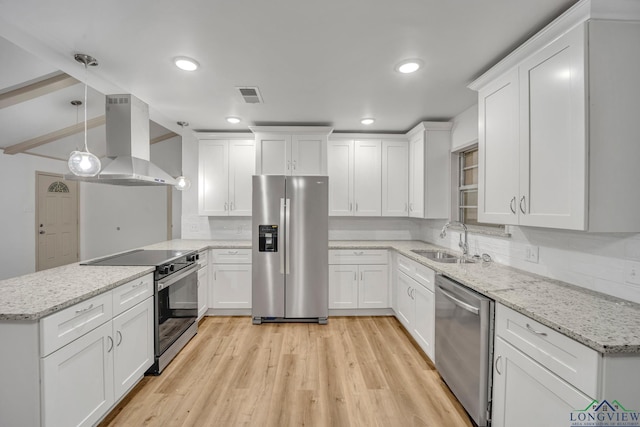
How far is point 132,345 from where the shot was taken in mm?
2027

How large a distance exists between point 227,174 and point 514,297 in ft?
11.4

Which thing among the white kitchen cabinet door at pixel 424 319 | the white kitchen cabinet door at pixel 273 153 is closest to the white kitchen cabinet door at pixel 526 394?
the white kitchen cabinet door at pixel 424 319

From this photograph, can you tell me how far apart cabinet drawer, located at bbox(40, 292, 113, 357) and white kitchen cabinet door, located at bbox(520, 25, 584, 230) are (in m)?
2.72

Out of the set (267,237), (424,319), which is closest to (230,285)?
(267,237)

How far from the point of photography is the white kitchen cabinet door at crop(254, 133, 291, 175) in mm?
3625

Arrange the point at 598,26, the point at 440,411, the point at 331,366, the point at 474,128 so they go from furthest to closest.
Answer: the point at 474,128, the point at 331,366, the point at 440,411, the point at 598,26

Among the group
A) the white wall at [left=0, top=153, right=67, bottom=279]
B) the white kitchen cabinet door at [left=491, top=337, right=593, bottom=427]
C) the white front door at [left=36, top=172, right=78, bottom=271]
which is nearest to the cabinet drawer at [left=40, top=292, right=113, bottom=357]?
the white kitchen cabinet door at [left=491, top=337, right=593, bottom=427]

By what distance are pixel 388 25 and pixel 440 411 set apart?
101 inches

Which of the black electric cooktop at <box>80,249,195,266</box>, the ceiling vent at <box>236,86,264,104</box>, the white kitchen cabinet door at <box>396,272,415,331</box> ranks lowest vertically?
the white kitchen cabinet door at <box>396,272,415,331</box>

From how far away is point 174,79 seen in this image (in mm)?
2328

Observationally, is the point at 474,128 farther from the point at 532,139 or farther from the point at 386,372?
the point at 386,372

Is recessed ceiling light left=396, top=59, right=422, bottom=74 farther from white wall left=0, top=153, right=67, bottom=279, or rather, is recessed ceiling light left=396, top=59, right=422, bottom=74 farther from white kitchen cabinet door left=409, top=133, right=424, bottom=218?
white wall left=0, top=153, right=67, bottom=279

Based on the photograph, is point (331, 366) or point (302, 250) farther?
point (302, 250)

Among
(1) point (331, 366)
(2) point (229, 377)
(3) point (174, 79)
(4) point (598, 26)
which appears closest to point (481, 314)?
(1) point (331, 366)
